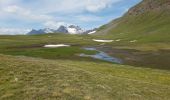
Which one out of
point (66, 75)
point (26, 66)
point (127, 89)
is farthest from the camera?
point (26, 66)

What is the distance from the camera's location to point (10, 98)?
1025 inches

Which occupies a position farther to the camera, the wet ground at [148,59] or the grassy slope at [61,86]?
the wet ground at [148,59]

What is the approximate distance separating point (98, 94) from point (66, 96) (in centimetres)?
280

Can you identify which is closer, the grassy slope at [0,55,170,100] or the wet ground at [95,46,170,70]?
the grassy slope at [0,55,170,100]

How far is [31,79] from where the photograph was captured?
30.7 metres

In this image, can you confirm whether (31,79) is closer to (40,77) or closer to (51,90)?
(40,77)

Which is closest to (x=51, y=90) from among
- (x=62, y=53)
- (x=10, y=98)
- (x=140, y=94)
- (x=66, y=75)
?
(x=10, y=98)

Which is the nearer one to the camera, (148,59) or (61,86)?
(61,86)

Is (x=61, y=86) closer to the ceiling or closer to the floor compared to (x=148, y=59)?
closer to the ceiling

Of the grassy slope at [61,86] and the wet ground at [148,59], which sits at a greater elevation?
the grassy slope at [61,86]

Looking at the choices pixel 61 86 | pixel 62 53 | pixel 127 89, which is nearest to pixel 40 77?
pixel 61 86

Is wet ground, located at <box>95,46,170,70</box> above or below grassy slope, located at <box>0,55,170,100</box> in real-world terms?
below

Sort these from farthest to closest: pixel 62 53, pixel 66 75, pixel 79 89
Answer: pixel 62 53
pixel 66 75
pixel 79 89

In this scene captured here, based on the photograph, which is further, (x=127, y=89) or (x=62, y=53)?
(x=62, y=53)
